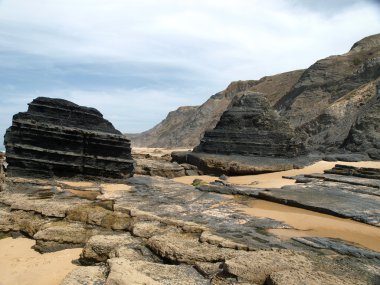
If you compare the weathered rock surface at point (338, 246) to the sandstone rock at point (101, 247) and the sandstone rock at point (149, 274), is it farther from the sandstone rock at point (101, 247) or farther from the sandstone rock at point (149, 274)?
the sandstone rock at point (101, 247)

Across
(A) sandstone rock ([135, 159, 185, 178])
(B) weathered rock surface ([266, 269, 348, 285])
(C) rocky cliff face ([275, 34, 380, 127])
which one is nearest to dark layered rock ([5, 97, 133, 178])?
(A) sandstone rock ([135, 159, 185, 178])

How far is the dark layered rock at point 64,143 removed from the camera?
27.8 feet

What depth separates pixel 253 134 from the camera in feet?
50.5

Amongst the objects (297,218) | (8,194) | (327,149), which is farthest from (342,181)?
(327,149)

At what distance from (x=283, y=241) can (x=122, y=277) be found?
6.58 ft

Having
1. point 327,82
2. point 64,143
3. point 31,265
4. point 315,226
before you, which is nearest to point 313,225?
point 315,226

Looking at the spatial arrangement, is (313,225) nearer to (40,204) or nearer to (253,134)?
(40,204)

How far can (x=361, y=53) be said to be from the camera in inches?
1718

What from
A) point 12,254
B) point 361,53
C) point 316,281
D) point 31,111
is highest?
point 361,53

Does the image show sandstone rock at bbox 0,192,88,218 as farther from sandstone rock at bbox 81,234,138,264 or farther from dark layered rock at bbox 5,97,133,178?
dark layered rock at bbox 5,97,133,178

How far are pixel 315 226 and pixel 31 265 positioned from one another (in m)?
3.71

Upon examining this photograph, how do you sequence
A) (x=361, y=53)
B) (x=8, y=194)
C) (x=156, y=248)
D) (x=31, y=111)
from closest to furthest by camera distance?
(x=156, y=248) < (x=8, y=194) < (x=31, y=111) < (x=361, y=53)

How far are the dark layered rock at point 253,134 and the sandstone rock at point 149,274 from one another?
461 inches

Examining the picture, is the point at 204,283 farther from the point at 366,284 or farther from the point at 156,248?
the point at 366,284
